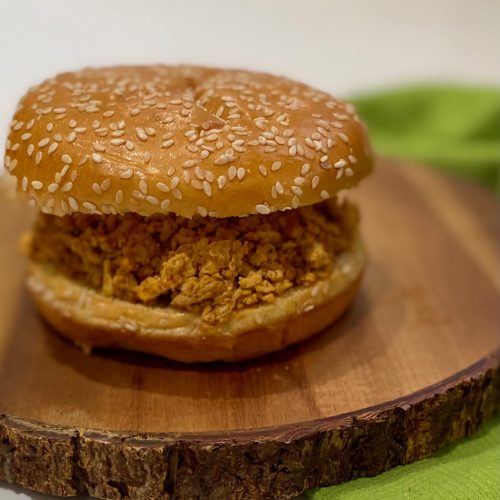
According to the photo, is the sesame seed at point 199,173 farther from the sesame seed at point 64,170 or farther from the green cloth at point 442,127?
the green cloth at point 442,127

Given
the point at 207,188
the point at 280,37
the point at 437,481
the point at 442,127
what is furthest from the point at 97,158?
the point at 280,37

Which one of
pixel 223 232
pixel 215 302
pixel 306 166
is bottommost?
pixel 215 302

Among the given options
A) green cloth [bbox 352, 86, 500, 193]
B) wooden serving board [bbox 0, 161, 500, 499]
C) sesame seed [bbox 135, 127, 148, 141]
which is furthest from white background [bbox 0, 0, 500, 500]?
sesame seed [bbox 135, 127, 148, 141]

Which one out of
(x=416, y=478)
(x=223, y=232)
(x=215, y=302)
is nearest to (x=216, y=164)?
(x=223, y=232)

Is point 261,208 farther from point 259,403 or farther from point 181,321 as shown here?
point 259,403

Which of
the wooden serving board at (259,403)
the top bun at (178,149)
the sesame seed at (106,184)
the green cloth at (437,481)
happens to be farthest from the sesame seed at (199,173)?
Answer: the green cloth at (437,481)

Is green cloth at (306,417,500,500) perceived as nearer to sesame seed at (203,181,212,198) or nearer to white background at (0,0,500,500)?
sesame seed at (203,181,212,198)

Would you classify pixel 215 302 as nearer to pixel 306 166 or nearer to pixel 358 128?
pixel 306 166
